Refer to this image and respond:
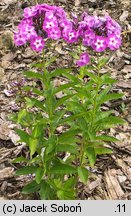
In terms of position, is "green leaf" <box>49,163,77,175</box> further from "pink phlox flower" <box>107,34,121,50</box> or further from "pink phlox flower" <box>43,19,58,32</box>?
"pink phlox flower" <box>43,19,58,32</box>

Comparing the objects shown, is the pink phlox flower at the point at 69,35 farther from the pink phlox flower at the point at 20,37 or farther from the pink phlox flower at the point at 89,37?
the pink phlox flower at the point at 20,37

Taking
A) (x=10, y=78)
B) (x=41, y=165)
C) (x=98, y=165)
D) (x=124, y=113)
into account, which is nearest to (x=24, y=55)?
(x=10, y=78)

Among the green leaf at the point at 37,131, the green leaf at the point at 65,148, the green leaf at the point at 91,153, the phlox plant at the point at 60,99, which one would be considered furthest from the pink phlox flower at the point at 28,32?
the green leaf at the point at 91,153

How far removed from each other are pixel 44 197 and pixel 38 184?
17cm

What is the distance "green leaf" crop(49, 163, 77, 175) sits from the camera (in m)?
3.70

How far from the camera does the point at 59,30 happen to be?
3.39 meters

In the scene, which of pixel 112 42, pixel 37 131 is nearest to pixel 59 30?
pixel 112 42

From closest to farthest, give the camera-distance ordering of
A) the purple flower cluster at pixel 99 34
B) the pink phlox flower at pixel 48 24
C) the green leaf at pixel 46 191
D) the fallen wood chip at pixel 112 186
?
the pink phlox flower at pixel 48 24, the purple flower cluster at pixel 99 34, the green leaf at pixel 46 191, the fallen wood chip at pixel 112 186

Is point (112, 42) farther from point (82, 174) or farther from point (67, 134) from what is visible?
point (82, 174)

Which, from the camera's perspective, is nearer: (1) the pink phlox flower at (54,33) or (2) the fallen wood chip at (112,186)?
(1) the pink phlox flower at (54,33)

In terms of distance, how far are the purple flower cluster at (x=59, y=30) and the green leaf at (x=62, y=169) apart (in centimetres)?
90

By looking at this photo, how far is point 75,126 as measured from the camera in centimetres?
390

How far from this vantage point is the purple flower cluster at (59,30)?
3338 mm

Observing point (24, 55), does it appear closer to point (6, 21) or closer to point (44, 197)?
point (6, 21)
